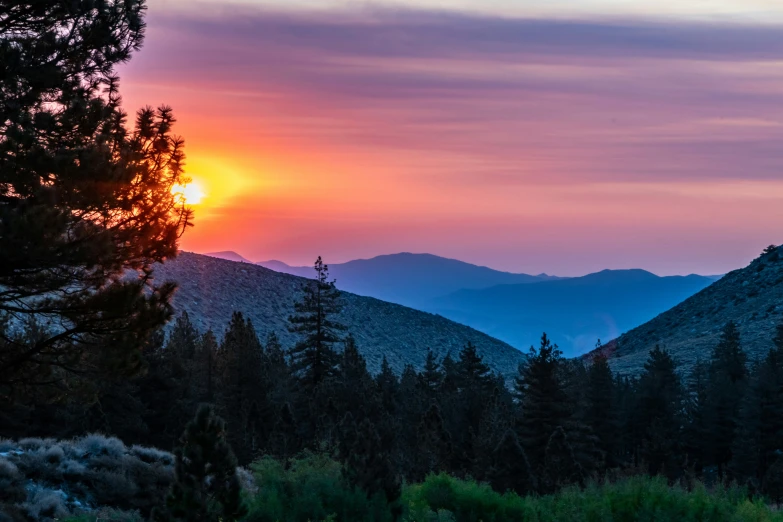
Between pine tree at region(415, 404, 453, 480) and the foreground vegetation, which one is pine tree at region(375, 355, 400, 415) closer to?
pine tree at region(415, 404, 453, 480)

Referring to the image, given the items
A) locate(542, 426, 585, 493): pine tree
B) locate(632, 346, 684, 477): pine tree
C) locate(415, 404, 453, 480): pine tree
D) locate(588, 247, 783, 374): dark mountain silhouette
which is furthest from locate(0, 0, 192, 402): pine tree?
locate(588, 247, 783, 374): dark mountain silhouette

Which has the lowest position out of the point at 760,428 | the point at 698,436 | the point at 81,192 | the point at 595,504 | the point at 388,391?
the point at 595,504

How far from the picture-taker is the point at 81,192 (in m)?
12.9

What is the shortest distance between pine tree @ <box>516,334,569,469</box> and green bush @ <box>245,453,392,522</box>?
1888cm

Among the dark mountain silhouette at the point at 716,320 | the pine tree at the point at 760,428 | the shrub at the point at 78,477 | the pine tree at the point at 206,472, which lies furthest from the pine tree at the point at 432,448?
the dark mountain silhouette at the point at 716,320

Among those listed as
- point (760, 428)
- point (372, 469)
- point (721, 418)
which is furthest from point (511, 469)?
point (721, 418)

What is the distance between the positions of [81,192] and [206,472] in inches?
206

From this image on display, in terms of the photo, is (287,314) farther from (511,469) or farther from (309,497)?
(309,497)

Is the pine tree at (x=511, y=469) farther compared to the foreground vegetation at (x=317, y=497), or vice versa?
the pine tree at (x=511, y=469)

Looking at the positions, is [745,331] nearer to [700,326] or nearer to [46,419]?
[700,326]

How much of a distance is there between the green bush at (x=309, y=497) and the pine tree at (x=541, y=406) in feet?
61.9

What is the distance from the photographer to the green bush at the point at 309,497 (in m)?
16.7

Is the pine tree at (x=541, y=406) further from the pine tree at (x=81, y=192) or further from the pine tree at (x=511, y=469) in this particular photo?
the pine tree at (x=81, y=192)

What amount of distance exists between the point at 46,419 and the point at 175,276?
80.7m
